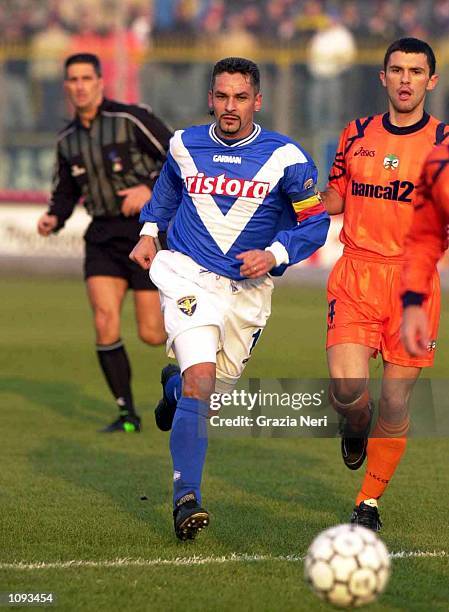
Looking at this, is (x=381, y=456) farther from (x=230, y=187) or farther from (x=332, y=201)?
(x=230, y=187)

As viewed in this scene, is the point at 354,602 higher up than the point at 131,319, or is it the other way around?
the point at 354,602

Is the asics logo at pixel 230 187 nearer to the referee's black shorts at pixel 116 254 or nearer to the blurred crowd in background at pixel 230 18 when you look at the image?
the referee's black shorts at pixel 116 254

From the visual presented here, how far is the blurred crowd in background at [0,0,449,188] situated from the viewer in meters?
25.1

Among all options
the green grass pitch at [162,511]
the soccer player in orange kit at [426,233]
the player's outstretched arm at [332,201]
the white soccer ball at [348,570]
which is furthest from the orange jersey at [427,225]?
the player's outstretched arm at [332,201]

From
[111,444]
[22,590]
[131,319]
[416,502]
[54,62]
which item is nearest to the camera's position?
[22,590]

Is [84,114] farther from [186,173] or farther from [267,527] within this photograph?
[267,527]

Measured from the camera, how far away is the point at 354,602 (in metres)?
4.42

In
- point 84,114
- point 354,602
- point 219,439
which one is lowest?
point 219,439

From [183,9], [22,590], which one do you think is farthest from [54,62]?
[22,590]

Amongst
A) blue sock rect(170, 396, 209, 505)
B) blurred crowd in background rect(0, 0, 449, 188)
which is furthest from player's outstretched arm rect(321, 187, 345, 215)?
blurred crowd in background rect(0, 0, 449, 188)

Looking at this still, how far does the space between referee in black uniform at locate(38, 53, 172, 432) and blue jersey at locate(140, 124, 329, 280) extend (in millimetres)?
3038

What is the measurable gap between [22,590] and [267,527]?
159cm

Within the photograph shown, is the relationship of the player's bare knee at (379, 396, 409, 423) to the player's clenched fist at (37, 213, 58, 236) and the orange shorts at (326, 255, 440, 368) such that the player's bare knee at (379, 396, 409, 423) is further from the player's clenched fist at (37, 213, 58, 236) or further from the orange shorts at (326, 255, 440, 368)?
the player's clenched fist at (37, 213, 58, 236)

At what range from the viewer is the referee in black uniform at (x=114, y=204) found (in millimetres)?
9484
